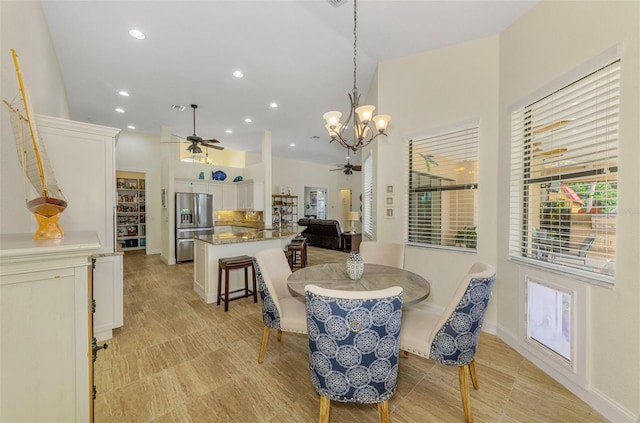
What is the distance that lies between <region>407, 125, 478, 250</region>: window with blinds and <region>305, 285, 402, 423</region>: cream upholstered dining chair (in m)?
2.07

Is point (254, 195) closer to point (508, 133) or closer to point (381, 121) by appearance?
point (381, 121)

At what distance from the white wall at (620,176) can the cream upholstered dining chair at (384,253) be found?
4.36 feet

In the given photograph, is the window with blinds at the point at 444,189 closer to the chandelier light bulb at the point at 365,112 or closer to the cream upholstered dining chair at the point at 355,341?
the chandelier light bulb at the point at 365,112

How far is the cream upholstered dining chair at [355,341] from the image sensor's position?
1232 millimetres

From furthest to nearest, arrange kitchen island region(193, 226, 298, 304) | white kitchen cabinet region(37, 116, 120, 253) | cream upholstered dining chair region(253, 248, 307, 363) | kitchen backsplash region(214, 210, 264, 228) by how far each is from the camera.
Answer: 1. kitchen backsplash region(214, 210, 264, 228)
2. kitchen island region(193, 226, 298, 304)
3. white kitchen cabinet region(37, 116, 120, 253)
4. cream upholstered dining chair region(253, 248, 307, 363)

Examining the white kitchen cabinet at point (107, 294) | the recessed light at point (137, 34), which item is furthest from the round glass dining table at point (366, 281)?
the recessed light at point (137, 34)

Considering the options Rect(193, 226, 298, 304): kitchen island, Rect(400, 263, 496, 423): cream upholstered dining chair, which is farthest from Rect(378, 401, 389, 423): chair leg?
Rect(193, 226, 298, 304): kitchen island

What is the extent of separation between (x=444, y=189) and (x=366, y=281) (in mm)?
1759

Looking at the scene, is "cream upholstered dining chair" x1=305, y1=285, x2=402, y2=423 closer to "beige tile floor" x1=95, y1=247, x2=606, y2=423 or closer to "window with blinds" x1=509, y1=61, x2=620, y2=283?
"beige tile floor" x1=95, y1=247, x2=606, y2=423

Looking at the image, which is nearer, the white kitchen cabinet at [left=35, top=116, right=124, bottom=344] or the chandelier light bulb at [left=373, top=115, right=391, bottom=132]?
the white kitchen cabinet at [left=35, top=116, right=124, bottom=344]

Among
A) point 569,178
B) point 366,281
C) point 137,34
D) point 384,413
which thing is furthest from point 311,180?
point 384,413

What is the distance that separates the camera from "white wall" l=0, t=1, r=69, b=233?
150cm

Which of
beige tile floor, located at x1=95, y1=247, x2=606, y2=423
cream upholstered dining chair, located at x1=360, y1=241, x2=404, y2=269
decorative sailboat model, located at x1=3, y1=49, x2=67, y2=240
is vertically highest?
decorative sailboat model, located at x1=3, y1=49, x2=67, y2=240

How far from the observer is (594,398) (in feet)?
5.62
